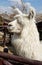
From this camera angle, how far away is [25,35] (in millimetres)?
3836

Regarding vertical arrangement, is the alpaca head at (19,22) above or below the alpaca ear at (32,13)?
below

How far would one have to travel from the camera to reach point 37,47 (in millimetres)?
3650

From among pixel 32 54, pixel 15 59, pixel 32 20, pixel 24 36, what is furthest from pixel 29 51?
pixel 15 59

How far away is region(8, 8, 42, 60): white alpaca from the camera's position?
3648 mm

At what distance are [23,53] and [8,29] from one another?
505mm

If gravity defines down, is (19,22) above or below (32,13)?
below

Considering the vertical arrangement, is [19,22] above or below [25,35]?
above

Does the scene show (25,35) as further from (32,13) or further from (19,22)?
(32,13)

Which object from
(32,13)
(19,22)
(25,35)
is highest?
(32,13)

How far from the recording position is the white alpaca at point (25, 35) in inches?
144

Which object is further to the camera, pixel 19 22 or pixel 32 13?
pixel 19 22

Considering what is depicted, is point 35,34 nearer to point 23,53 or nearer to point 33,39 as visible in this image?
Answer: point 33,39

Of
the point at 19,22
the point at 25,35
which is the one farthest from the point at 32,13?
the point at 25,35

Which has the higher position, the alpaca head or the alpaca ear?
the alpaca ear
